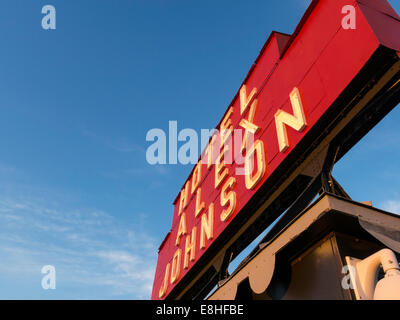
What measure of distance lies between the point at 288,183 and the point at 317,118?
106 cm

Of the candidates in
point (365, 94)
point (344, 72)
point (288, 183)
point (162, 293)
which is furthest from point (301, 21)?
point (162, 293)

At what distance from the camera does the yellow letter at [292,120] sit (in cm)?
428

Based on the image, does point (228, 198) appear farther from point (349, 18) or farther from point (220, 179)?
point (349, 18)

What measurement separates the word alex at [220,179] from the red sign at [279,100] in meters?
0.02

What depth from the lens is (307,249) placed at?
3881mm

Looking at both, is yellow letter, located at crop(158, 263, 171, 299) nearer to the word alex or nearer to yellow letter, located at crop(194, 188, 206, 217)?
the word alex

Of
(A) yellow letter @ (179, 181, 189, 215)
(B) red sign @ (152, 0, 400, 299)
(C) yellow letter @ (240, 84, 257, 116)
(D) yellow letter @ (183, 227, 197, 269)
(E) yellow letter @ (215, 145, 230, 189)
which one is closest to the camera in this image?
(B) red sign @ (152, 0, 400, 299)

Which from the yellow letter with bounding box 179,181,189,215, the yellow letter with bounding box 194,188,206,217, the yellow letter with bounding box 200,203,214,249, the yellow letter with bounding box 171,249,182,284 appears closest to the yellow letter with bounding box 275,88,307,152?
the yellow letter with bounding box 200,203,214,249

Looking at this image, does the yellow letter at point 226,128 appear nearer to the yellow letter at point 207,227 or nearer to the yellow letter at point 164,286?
the yellow letter at point 207,227

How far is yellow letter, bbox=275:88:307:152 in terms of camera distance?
428 cm

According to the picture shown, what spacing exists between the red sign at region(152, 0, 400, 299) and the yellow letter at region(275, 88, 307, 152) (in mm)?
14

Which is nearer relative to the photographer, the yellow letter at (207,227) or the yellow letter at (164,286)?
the yellow letter at (207,227)

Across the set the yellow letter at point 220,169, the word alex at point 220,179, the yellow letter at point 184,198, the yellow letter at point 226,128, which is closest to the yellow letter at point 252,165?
the word alex at point 220,179
